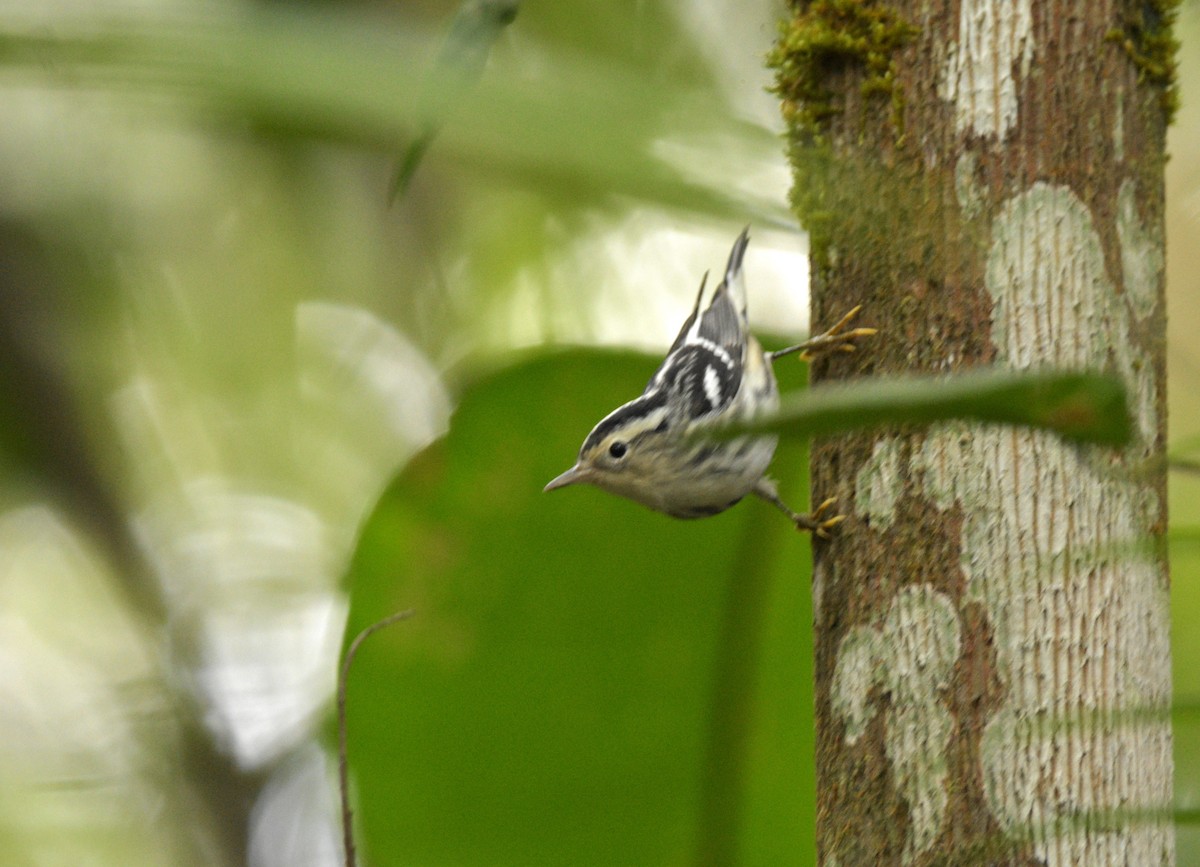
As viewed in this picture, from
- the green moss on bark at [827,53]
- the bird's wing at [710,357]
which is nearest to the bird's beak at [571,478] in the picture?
the bird's wing at [710,357]

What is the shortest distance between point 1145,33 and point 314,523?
15.1 feet

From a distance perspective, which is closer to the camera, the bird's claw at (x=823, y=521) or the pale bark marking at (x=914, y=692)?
the pale bark marking at (x=914, y=692)

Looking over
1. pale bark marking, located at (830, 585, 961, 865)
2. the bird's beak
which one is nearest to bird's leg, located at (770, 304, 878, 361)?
pale bark marking, located at (830, 585, 961, 865)

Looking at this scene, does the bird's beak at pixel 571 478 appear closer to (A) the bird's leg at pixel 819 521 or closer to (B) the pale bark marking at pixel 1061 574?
(A) the bird's leg at pixel 819 521

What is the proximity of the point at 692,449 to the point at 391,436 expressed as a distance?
126 inches

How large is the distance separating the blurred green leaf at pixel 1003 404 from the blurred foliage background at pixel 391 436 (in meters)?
0.08

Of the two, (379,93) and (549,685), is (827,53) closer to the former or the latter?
(549,685)

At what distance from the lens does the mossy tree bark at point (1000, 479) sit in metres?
1.78

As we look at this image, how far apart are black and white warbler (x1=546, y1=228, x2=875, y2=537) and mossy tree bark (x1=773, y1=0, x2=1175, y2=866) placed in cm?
69

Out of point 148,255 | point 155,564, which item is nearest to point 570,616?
point 155,564

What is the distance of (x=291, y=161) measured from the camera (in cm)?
560

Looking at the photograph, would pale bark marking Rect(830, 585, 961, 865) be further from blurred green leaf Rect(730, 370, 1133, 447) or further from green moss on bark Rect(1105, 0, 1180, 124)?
blurred green leaf Rect(730, 370, 1133, 447)

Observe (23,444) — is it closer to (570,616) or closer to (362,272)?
(362,272)

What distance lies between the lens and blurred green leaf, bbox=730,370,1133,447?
370 millimetres
